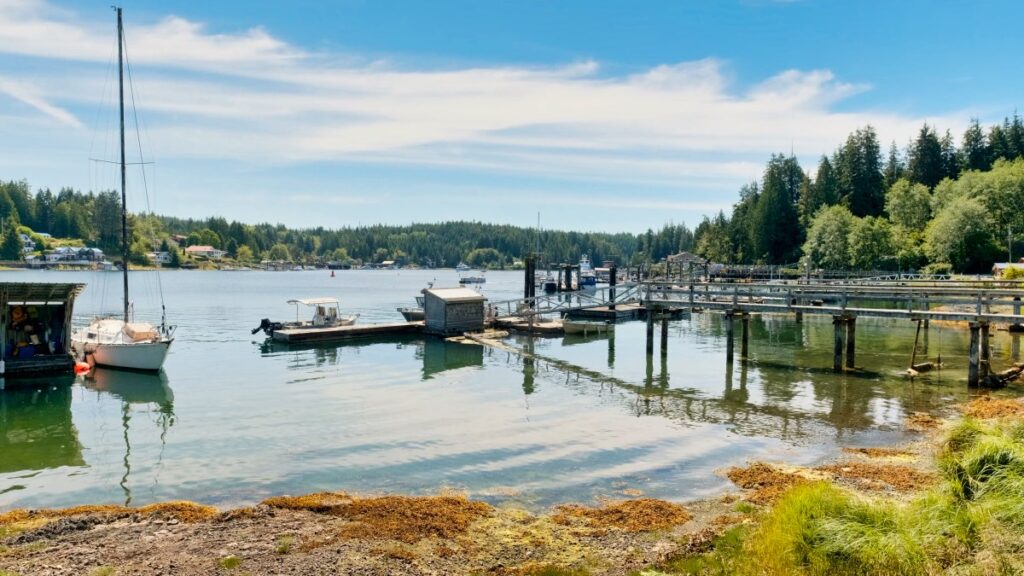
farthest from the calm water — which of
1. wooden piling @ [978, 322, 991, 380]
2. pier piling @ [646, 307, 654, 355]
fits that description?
wooden piling @ [978, 322, 991, 380]

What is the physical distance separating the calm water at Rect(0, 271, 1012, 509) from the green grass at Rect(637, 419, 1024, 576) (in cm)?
450

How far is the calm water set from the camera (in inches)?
612

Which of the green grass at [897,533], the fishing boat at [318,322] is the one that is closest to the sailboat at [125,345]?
the fishing boat at [318,322]

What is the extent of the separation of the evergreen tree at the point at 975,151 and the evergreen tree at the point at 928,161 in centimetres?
394

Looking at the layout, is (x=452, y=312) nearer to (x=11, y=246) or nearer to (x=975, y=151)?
A: (x=975, y=151)

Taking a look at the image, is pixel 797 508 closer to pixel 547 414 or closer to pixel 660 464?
pixel 660 464

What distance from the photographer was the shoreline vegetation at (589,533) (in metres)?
8.89

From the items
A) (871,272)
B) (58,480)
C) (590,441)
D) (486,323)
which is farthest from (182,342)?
(871,272)

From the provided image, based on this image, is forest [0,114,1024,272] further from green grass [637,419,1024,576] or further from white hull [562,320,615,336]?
green grass [637,419,1024,576]

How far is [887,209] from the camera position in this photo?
105438 millimetres

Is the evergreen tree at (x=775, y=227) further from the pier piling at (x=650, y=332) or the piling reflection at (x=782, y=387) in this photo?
the pier piling at (x=650, y=332)

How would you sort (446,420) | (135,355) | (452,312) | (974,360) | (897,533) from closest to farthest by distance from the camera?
1. (897,533)
2. (446,420)
3. (974,360)
4. (135,355)
5. (452,312)

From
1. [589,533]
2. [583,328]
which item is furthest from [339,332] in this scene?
[589,533]

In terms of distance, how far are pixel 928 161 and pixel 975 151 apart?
26.3ft
